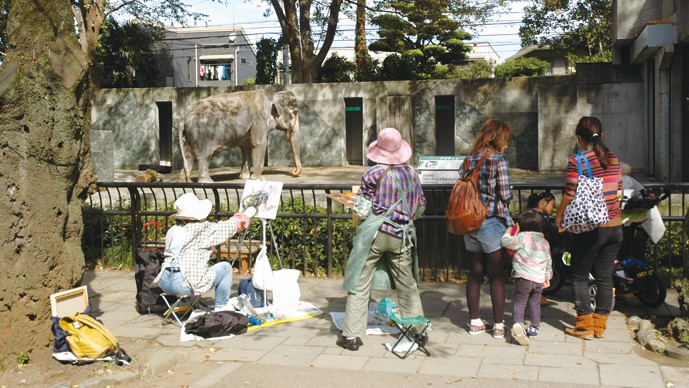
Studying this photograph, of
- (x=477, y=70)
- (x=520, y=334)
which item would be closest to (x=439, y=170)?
(x=520, y=334)

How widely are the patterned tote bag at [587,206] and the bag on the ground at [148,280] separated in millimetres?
4174

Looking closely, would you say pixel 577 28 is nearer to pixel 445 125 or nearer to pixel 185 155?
pixel 445 125

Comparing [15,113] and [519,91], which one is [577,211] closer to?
[15,113]

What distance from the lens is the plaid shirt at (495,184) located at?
21.3ft

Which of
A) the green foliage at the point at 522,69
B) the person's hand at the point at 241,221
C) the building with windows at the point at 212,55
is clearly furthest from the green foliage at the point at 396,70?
the building with windows at the point at 212,55

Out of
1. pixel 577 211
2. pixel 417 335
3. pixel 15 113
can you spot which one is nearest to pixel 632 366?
pixel 577 211

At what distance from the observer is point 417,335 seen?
20.9 ft

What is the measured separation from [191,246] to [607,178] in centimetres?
383

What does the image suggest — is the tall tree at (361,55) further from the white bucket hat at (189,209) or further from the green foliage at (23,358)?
the green foliage at (23,358)

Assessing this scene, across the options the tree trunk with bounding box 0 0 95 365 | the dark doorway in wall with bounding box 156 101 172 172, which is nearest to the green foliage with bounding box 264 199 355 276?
the tree trunk with bounding box 0 0 95 365

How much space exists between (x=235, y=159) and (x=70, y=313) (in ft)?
58.1

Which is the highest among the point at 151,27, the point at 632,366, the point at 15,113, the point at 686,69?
the point at 151,27

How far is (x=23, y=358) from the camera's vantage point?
624 cm

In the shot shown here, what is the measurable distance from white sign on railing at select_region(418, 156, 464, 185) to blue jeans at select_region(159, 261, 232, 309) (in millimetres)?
2940
